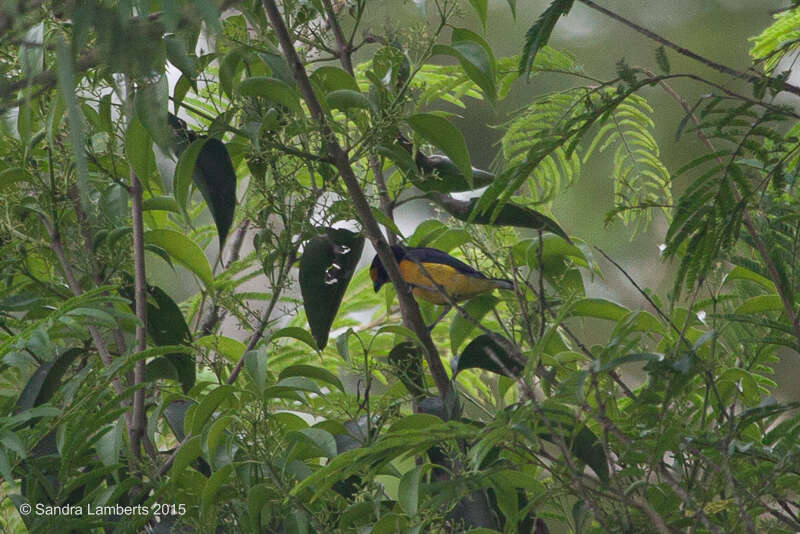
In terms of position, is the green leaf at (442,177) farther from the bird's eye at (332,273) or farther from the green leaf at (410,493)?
the green leaf at (410,493)

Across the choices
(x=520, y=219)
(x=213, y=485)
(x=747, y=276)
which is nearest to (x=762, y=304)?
(x=747, y=276)

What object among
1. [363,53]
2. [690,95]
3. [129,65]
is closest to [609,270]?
[690,95]

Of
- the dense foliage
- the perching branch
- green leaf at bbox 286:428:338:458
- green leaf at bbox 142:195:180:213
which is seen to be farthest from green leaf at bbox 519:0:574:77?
green leaf at bbox 142:195:180:213

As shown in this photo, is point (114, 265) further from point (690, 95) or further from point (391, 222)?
point (690, 95)

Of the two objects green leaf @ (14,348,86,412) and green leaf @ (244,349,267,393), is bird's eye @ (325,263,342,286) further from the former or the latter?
green leaf @ (14,348,86,412)

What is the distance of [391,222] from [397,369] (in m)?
0.12

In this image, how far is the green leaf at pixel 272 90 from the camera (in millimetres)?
539

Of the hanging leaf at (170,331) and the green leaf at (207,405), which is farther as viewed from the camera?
the hanging leaf at (170,331)

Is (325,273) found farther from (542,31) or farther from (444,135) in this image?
(542,31)

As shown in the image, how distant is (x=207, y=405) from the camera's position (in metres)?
0.55

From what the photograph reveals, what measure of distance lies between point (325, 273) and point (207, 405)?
0.41 ft

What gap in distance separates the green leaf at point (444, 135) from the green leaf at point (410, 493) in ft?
0.66

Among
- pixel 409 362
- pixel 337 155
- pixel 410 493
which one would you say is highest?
pixel 337 155

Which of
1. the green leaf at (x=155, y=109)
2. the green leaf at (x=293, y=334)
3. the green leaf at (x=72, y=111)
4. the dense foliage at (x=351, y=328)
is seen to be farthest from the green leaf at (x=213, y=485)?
the green leaf at (x=72, y=111)
